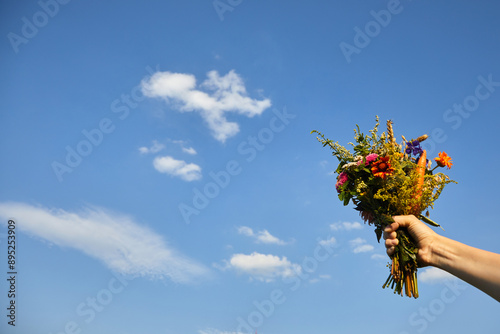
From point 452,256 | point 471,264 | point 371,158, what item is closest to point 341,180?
point 371,158

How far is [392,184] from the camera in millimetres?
4328

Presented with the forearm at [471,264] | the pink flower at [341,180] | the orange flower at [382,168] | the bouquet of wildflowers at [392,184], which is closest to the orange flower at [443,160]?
the bouquet of wildflowers at [392,184]

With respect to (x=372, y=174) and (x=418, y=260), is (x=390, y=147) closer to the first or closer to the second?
(x=372, y=174)

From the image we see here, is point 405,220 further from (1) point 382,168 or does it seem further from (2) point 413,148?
(2) point 413,148

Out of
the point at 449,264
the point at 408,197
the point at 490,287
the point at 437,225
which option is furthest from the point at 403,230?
the point at 490,287

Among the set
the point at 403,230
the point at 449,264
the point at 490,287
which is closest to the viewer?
the point at 490,287

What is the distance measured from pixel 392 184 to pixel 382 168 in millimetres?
217

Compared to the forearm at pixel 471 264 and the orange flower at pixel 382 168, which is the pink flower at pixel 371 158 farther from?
the forearm at pixel 471 264

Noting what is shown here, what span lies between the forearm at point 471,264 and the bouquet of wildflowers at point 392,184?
0.60 metres

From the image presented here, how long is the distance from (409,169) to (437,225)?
0.78 metres

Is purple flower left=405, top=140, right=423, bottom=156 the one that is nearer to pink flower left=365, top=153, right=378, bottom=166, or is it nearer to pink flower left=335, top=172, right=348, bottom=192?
pink flower left=365, top=153, right=378, bottom=166

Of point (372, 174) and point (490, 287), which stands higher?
point (372, 174)

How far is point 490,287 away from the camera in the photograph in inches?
109

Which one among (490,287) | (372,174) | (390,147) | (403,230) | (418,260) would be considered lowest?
(490,287)
